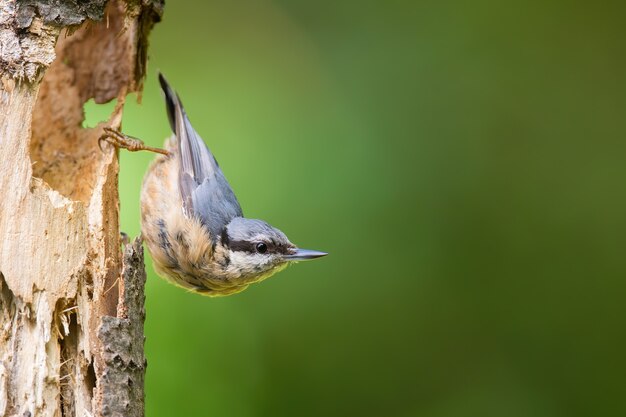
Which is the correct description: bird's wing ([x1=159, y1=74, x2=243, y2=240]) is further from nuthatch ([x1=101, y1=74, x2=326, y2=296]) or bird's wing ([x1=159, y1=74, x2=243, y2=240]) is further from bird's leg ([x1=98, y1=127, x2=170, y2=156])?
bird's leg ([x1=98, y1=127, x2=170, y2=156])

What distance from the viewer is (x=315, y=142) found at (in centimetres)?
351

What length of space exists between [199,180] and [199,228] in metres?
0.28

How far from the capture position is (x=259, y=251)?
10.2ft

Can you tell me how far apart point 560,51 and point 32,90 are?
2.71 meters

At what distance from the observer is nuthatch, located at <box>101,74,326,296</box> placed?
10.3 feet

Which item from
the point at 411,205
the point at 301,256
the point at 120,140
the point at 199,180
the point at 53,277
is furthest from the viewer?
the point at 411,205

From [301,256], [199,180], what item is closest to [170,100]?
[199,180]

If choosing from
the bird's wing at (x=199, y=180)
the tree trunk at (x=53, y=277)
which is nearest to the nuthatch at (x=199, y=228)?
the bird's wing at (x=199, y=180)

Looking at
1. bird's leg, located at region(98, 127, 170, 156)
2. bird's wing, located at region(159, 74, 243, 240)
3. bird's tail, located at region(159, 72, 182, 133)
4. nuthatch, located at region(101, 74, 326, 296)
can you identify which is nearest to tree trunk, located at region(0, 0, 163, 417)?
bird's leg, located at region(98, 127, 170, 156)

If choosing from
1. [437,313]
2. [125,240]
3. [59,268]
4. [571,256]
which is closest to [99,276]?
[59,268]

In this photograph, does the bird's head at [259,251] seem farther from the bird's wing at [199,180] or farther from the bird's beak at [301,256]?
the bird's wing at [199,180]

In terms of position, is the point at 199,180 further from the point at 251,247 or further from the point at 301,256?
the point at 301,256

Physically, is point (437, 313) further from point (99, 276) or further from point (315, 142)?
point (99, 276)

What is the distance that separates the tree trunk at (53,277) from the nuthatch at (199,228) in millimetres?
715
